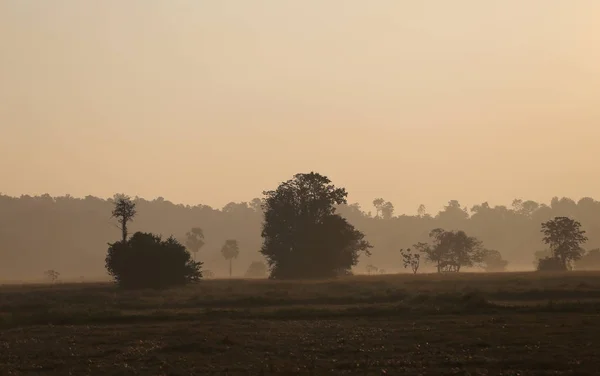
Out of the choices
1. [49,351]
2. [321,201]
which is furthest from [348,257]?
[49,351]

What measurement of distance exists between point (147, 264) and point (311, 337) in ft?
170

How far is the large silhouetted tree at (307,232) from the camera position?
106750mm

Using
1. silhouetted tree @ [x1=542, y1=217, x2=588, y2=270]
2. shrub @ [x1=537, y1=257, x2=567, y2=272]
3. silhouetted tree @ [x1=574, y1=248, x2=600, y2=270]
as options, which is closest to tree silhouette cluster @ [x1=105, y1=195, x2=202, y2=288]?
shrub @ [x1=537, y1=257, x2=567, y2=272]

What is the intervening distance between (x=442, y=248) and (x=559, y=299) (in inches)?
3312

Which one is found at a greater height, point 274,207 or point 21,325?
point 274,207

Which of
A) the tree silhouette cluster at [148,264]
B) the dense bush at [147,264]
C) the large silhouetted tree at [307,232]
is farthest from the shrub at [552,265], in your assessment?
the dense bush at [147,264]

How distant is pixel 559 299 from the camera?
51.4 m

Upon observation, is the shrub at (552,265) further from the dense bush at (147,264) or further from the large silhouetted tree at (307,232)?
the dense bush at (147,264)

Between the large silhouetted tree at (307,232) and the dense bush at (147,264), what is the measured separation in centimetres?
2766

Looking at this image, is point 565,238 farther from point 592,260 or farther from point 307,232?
point 592,260

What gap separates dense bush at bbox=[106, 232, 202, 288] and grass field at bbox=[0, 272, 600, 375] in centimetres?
2524

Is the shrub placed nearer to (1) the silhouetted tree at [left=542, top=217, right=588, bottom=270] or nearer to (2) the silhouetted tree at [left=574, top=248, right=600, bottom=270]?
(1) the silhouetted tree at [left=542, top=217, right=588, bottom=270]

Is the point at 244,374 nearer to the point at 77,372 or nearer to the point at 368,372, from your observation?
the point at 368,372

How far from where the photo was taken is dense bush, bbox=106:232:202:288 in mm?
79875
